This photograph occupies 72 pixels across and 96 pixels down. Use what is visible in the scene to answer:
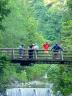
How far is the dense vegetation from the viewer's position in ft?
155

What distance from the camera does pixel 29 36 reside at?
7538cm

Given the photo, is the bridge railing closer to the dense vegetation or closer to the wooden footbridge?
the wooden footbridge

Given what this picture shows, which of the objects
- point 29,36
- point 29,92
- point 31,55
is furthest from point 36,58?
point 29,36

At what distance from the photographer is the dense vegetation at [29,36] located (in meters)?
47.4

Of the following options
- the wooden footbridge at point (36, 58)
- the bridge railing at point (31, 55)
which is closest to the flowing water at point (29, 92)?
the bridge railing at point (31, 55)

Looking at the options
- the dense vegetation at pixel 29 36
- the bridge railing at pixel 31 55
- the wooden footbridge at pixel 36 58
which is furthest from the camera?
the dense vegetation at pixel 29 36

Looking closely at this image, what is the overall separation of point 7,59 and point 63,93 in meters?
8.06

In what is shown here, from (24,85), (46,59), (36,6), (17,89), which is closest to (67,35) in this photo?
(46,59)

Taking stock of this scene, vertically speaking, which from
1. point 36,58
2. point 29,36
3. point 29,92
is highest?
point 36,58

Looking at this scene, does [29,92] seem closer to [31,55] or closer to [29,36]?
[29,36]

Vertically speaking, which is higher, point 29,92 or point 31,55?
point 31,55

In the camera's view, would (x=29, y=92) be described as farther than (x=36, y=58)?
Yes

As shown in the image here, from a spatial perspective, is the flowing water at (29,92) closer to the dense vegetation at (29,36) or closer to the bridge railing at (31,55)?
the dense vegetation at (29,36)

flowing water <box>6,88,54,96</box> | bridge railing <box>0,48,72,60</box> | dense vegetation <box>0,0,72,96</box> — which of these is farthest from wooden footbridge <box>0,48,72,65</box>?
flowing water <box>6,88,54,96</box>
